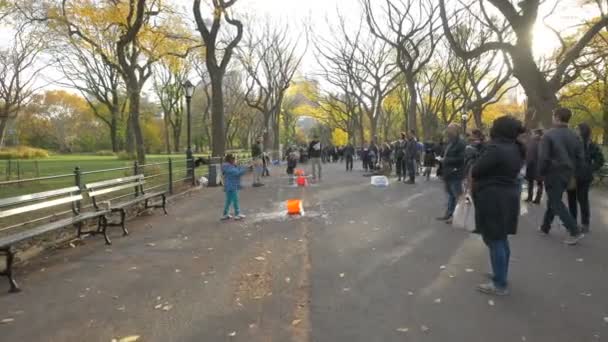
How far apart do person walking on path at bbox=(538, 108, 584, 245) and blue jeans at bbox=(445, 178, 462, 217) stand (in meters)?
2.00

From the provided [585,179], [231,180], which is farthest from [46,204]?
[585,179]

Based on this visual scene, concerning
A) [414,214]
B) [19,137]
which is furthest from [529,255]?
[19,137]

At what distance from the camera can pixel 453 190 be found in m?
8.48

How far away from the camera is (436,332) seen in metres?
3.64

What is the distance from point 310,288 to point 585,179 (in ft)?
16.2

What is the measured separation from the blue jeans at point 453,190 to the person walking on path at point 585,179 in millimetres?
1876

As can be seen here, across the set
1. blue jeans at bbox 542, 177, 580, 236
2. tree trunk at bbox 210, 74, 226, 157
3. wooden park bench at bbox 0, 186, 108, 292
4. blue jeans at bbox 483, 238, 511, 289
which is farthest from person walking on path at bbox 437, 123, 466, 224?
tree trunk at bbox 210, 74, 226, 157

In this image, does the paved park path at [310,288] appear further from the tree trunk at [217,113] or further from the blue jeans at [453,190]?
the tree trunk at [217,113]

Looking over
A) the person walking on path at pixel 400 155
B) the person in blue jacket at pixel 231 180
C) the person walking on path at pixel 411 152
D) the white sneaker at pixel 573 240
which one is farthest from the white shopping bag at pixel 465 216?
the person walking on path at pixel 400 155

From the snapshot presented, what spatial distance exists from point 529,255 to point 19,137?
8163 cm

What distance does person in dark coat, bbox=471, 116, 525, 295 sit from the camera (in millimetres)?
4332

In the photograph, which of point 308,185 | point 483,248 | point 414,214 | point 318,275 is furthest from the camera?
point 308,185

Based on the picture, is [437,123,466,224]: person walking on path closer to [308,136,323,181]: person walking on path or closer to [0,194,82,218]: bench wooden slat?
[0,194,82,218]: bench wooden slat

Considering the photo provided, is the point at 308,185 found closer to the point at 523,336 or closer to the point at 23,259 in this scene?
the point at 23,259
